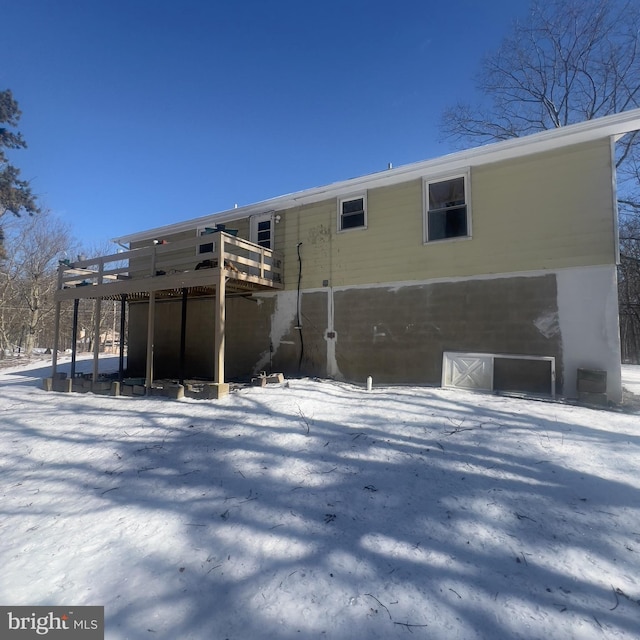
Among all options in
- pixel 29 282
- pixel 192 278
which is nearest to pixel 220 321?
pixel 192 278

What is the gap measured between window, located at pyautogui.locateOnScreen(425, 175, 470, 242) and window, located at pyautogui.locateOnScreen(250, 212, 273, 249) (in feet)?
14.9

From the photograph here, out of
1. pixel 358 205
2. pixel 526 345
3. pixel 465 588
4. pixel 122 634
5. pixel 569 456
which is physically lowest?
pixel 122 634

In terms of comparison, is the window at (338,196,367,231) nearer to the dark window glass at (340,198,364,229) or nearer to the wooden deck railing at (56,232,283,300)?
the dark window glass at (340,198,364,229)

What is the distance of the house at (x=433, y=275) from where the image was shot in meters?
6.81

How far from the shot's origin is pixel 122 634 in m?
2.06

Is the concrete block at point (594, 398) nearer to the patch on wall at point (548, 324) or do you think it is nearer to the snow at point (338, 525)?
the snow at point (338, 525)

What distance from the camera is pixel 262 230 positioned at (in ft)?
36.2

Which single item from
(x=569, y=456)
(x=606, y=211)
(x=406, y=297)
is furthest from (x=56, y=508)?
(x=606, y=211)

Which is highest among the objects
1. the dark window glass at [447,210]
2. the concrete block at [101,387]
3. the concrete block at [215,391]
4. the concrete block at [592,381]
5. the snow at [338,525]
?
the dark window glass at [447,210]

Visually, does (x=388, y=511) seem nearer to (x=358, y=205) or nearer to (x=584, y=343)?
(x=584, y=343)

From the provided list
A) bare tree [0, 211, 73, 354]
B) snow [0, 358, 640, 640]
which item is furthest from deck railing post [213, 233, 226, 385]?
bare tree [0, 211, 73, 354]

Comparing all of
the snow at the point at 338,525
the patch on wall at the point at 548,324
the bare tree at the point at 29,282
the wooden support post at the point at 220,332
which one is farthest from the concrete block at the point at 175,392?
the bare tree at the point at 29,282

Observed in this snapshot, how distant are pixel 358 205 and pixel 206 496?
7.81 meters

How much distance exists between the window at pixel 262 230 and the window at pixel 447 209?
4543 millimetres
